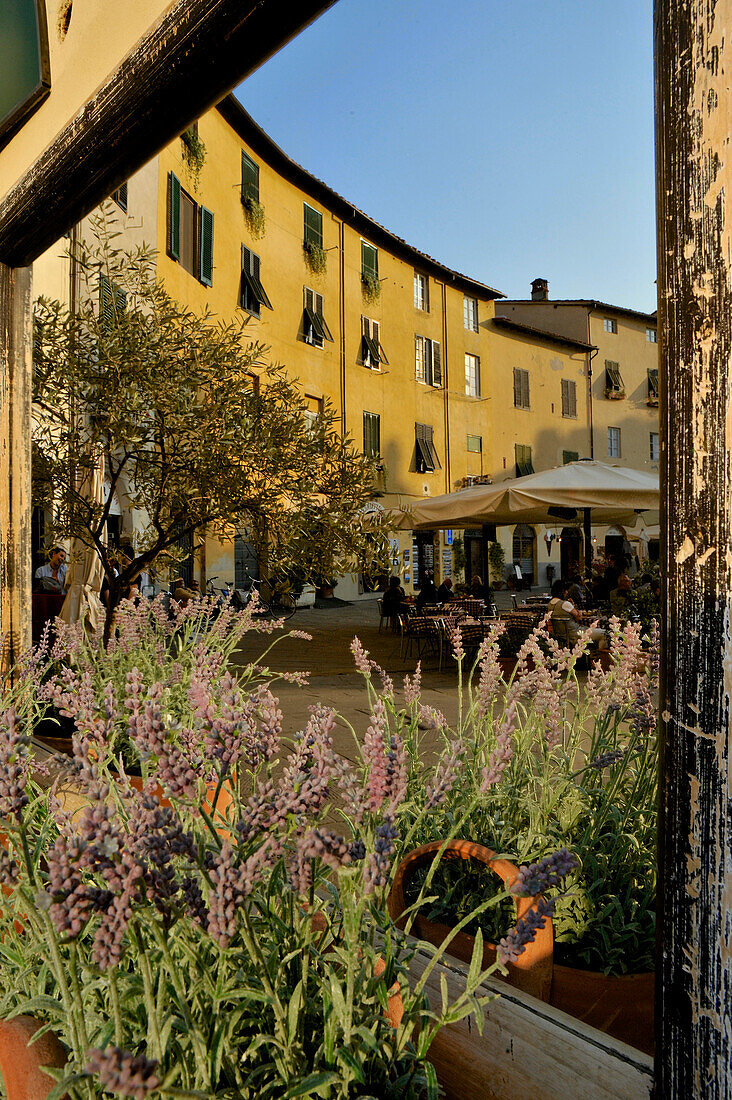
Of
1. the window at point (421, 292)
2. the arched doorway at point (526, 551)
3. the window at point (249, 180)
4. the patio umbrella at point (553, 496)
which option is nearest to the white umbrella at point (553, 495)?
the patio umbrella at point (553, 496)

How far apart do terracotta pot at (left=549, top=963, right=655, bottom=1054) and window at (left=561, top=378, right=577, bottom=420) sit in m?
30.1

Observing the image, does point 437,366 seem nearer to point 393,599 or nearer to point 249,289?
point 249,289

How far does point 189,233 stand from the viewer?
14.2 m

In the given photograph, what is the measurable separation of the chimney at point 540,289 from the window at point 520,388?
5395mm

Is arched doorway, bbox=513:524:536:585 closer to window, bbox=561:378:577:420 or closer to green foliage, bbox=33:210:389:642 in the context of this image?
window, bbox=561:378:577:420

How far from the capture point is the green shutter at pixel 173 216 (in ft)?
42.7

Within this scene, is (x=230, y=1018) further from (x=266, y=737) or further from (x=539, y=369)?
(x=539, y=369)

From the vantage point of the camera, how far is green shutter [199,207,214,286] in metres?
14.5

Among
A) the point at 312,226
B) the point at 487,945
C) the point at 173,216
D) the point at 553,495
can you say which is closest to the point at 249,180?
the point at 312,226

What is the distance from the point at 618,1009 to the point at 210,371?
354 centimetres

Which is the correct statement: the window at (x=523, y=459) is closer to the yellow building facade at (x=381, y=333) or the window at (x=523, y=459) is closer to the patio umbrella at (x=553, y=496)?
the yellow building facade at (x=381, y=333)

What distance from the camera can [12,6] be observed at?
122 inches

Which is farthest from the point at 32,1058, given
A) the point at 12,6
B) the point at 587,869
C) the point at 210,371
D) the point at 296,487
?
the point at 12,6

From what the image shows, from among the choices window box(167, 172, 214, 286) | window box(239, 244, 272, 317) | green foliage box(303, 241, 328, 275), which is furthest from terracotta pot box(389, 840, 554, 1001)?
green foliage box(303, 241, 328, 275)
